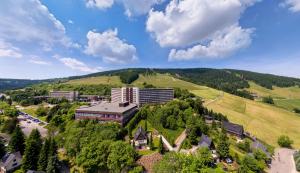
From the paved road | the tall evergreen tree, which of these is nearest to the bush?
the paved road

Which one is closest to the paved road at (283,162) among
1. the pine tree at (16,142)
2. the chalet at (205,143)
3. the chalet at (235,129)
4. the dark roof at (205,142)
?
the chalet at (235,129)

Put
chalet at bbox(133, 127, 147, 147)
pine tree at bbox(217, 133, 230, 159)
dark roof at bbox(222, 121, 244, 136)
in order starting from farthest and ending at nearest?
dark roof at bbox(222, 121, 244, 136) < chalet at bbox(133, 127, 147, 147) < pine tree at bbox(217, 133, 230, 159)

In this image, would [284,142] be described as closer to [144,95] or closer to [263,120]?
[263,120]

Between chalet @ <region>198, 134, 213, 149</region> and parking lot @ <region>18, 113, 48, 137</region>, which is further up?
chalet @ <region>198, 134, 213, 149</region>

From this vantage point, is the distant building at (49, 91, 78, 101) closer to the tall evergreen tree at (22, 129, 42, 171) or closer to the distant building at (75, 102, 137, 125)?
the distant building at (75, 102, 137, 125)

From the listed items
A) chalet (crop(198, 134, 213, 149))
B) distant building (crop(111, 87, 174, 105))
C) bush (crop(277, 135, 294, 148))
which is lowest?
bush (crop(277, 135, 294, 148))

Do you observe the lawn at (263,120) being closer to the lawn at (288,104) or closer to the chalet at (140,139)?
the lawn at (288,104)
